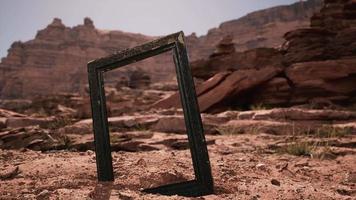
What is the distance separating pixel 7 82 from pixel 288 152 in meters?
75.5

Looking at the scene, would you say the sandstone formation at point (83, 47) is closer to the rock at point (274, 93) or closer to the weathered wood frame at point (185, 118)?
the rock at point (274, 93)

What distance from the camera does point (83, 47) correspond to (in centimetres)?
8338

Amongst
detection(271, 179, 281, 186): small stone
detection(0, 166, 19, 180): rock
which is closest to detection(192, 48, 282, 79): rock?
detection(271, 179, 281, 186): small stone

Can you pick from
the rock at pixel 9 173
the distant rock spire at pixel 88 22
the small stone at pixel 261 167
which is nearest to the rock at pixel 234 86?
the small stone at pixel 261 167

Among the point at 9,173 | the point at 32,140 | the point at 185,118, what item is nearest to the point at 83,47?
the point at 32,140

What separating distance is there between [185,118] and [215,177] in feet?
3.59

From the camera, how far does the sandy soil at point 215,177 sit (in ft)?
10.3

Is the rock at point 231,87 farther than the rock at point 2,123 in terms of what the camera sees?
Yes

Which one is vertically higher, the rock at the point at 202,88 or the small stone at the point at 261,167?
the rock at the point at 202,88

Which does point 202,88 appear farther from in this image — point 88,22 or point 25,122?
point 88,22

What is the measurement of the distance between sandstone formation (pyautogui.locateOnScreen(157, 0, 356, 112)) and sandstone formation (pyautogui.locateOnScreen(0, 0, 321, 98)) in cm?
5467

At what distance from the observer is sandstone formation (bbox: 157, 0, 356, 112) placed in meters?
11.2

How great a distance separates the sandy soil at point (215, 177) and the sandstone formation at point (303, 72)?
624 cm

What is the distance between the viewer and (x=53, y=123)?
1052 cm
